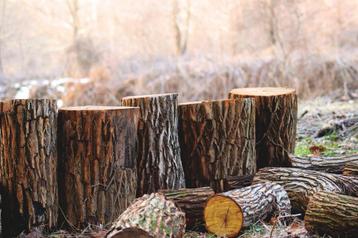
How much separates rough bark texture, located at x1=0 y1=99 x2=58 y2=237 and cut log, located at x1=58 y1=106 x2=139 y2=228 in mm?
123

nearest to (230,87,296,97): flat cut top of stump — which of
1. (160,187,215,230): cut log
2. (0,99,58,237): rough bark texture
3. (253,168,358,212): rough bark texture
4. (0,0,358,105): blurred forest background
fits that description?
(253,168,358,212): rough bark texture

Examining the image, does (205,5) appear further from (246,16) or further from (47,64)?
(47,64)

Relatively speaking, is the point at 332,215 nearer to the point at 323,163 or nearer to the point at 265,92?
the point at 323,163

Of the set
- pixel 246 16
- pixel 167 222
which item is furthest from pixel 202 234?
pixel 246 16

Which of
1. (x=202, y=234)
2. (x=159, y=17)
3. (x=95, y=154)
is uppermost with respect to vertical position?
(x=159, y=17)

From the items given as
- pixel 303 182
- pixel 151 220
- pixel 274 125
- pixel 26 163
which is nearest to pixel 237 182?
pixel 303 182

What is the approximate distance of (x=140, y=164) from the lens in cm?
388

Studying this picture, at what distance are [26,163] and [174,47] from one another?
14.1m

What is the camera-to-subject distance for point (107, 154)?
353 centimetres

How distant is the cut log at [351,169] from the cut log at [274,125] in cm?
47

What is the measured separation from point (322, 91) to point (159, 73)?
4.41m

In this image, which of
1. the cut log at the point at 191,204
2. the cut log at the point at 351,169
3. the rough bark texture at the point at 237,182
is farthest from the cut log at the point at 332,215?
the cut log at the point at 351,169

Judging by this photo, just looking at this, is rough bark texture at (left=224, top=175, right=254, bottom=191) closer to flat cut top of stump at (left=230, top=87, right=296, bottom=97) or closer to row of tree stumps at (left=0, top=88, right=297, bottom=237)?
row of tree stumps at (left=0, top=88, right=297, bottom=237)

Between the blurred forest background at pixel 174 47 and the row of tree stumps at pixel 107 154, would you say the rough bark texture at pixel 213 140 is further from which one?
the blurred forest background at pixel 174 47
